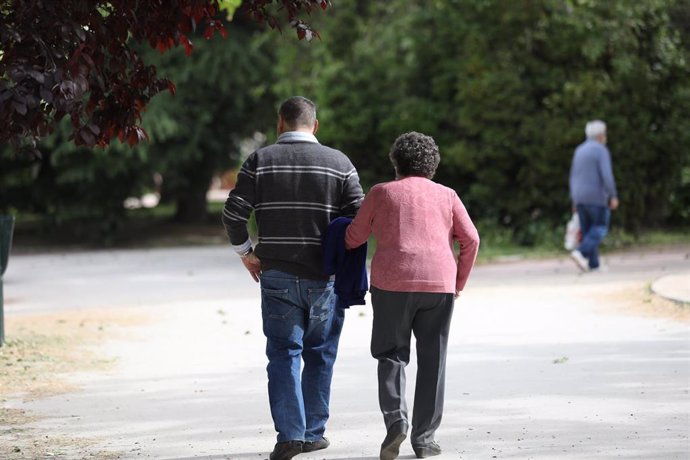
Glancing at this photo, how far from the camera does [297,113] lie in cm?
663

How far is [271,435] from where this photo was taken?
7.21 m

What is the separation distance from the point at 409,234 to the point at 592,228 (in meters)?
10.4

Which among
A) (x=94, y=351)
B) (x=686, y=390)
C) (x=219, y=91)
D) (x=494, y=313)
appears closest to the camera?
(x=686, y=390)

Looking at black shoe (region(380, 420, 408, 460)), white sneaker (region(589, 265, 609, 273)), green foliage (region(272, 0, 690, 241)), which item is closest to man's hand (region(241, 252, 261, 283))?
black shoe (region(380, 420, 408, 460))

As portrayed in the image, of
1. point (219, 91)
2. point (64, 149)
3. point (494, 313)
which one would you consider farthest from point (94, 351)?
point (219, 91)

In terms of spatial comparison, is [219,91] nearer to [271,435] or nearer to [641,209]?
[641,209]

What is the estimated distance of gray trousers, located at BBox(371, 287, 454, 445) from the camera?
6.49 m

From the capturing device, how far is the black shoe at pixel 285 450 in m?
6.42

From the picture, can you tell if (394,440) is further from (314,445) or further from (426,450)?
(314,445)

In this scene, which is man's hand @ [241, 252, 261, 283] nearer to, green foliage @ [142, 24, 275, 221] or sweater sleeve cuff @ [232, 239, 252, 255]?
sweater sleeve cuff @ [232, 239, 252, 255]

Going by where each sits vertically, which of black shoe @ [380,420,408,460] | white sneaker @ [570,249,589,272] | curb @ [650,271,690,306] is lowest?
white sneaker @ [570,249,589,272]

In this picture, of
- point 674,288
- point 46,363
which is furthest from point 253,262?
point 674,288

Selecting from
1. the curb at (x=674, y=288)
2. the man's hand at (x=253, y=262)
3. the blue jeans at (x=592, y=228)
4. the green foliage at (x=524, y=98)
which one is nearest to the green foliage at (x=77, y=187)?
the green foliage at (x=524, y=98)

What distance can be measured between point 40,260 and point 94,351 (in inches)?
504
